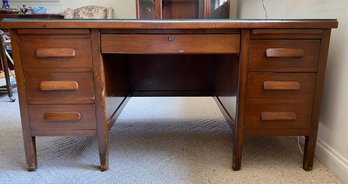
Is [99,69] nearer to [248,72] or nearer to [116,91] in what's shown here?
[116,91]

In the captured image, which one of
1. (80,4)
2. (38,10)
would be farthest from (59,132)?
(80,4)

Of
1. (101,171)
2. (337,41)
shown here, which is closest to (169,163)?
(101,171)

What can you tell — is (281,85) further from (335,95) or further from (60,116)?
(60,116)

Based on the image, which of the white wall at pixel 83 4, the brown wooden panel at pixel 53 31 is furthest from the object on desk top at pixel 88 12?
the brown wooden panel at pixel 53 31

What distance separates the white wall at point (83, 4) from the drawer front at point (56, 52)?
9.73 feet

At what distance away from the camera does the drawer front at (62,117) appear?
1036 millimetres

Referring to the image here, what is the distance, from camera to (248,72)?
102 cm

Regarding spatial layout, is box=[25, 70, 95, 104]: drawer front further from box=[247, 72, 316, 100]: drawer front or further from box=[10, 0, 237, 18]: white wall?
box=[10, 0, 237, 18]: white wall

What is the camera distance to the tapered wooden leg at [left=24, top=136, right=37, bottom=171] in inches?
41.9

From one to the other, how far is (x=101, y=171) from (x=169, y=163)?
1.02 feet

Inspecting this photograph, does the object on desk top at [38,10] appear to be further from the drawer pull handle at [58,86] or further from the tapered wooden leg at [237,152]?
the tapered wooden leg at [237,152]

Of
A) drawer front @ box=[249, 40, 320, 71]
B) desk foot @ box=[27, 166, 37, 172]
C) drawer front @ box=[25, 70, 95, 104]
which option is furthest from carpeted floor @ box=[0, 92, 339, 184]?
drawer front @ box=[249, 40, 320, 71]

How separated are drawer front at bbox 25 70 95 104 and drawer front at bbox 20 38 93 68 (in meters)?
0.04

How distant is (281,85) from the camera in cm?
103
